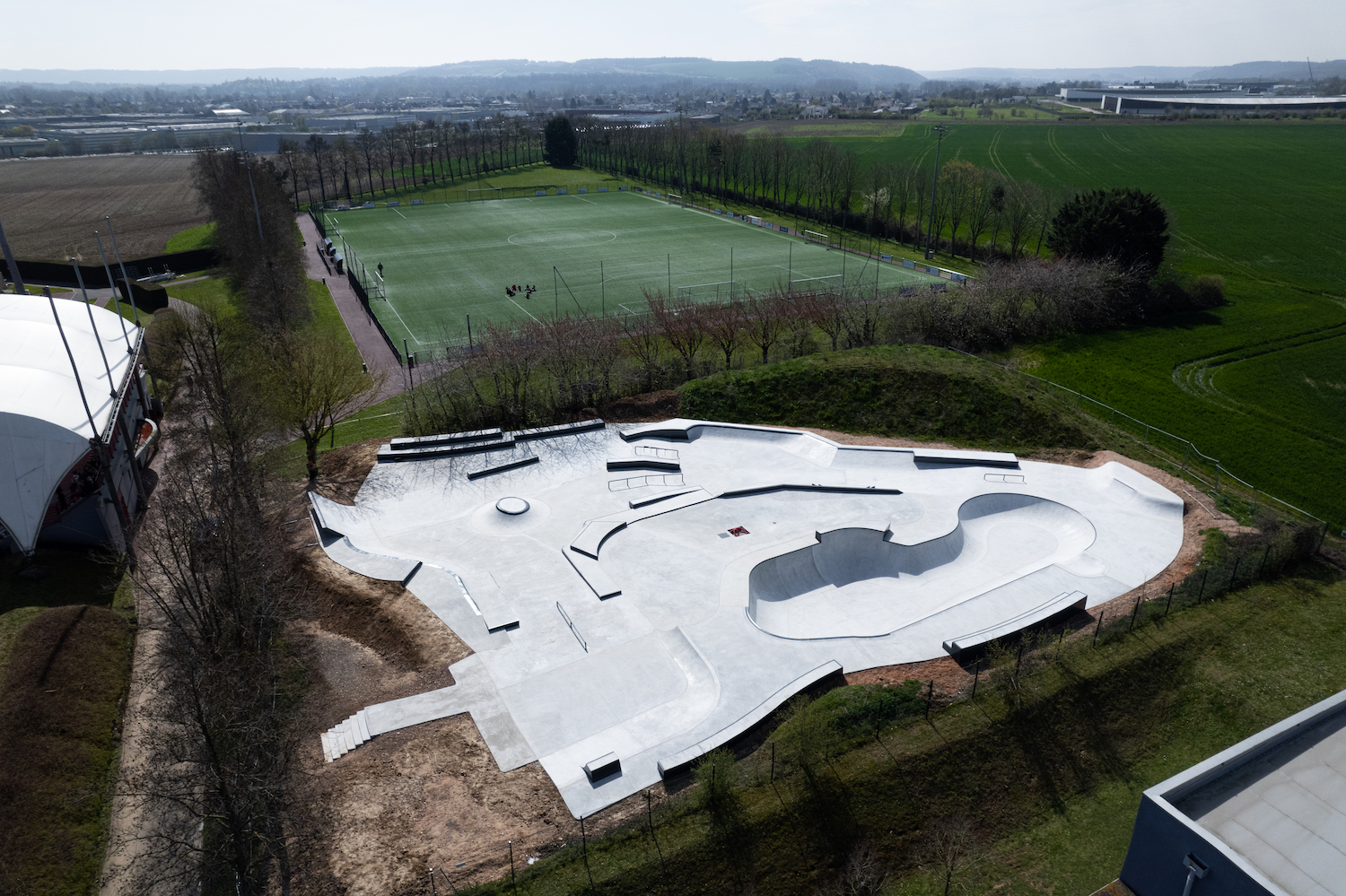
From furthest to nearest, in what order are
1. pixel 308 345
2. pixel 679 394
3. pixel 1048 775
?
1. pixel 679 394
2. pixel 308 345
3. pixel 1048 775

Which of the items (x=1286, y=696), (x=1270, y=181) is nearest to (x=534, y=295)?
(x=1286, y=696)

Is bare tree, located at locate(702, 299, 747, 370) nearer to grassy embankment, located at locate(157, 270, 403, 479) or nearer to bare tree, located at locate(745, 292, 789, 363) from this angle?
bare tree, located at locate(745, 292, 789, 363)

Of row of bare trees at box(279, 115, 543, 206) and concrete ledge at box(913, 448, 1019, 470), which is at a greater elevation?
row of bare trees at box(279, 115, 543, 206)

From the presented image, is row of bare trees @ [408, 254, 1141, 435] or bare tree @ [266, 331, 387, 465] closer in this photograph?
bare tree @ [266, 331, 387, 465]

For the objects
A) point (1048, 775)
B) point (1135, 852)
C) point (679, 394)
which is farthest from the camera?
point (679, 394)

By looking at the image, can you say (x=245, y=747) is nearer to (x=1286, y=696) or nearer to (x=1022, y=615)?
(x=1022, y=615)

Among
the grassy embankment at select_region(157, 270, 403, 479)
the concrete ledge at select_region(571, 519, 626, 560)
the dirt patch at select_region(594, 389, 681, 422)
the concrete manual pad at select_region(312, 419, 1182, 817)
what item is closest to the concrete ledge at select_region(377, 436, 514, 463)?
the concrete manual pad at select_region(312, 419, 1182, 817)

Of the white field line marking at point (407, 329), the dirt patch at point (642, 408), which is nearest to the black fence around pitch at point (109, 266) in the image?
the white field line marking at point (407, 329)
